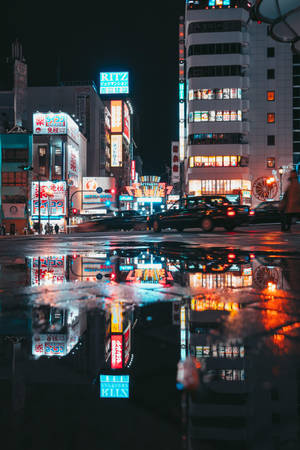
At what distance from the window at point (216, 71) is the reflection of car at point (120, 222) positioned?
40.1 m

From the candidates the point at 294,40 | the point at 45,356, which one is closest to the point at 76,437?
the point at 45,356

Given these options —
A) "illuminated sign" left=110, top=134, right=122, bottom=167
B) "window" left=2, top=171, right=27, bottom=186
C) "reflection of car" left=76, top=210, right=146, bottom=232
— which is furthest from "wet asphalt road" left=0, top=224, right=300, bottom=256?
"illuminated sign" left=110, top=134, right=122, bottom=167

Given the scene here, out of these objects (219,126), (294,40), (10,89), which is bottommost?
(294,40)

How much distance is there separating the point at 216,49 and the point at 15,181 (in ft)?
A: 118

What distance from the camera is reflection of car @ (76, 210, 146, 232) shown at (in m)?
30.5

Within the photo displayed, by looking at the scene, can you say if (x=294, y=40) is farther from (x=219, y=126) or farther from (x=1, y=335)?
(x=219, y=126)

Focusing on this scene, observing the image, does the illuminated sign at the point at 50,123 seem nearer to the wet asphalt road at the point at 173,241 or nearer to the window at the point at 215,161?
the window at the point at 215,161

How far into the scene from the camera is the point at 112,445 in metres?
1.28

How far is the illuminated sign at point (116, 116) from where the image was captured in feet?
293

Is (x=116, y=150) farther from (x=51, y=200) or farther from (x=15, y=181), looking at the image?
(x=51, y=200)

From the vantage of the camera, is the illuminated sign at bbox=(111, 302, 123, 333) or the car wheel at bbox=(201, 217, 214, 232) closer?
the illuminated sign at bbox=(111, 302, 123, 333)

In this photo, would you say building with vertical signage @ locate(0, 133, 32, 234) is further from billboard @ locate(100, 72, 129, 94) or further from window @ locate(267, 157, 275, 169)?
billboard @ locate(100, 72, 129, 94)

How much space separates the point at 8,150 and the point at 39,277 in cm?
5628

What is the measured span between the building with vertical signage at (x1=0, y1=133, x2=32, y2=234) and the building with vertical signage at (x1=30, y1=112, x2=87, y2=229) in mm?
1263
